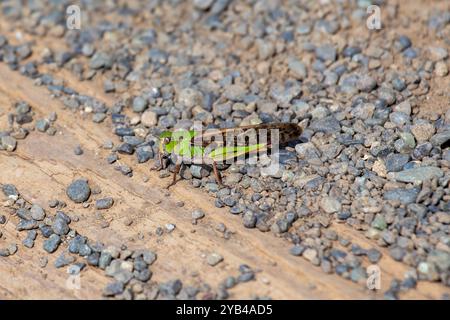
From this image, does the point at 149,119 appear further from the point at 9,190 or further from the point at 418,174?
the point at 418,174

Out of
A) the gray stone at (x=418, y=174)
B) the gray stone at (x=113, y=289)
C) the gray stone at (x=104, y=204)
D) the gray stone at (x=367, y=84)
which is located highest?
the gray stone at (x=367, y=84)

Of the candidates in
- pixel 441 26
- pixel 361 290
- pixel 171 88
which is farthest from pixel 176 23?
pixel 361 290

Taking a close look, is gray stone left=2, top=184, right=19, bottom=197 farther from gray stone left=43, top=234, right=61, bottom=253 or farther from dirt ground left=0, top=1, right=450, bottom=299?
gray stone left=43, top=234, right=61, bottom=253

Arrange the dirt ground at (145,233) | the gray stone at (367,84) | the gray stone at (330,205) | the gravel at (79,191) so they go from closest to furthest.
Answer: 1. the dirt ground at (145,233)
2. the gray stone at (330,205)
3. the gravel at (79,191)
4. the gray stone at (367,84)

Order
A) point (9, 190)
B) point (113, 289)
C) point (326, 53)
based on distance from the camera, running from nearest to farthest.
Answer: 1. point (113, 289)
2. point (9, 190)
3. point (326, 53)

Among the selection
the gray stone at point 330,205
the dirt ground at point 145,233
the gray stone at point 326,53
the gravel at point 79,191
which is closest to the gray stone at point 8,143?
the dirt ground at point 145,233

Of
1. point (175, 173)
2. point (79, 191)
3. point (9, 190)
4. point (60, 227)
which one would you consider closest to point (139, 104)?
point (175, 173)

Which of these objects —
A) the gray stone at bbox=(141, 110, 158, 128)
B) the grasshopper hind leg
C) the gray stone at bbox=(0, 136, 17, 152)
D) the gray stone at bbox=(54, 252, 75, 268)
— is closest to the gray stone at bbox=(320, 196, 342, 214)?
the grasshopper hind leg

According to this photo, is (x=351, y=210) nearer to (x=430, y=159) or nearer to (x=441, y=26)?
(x=430, y=159)

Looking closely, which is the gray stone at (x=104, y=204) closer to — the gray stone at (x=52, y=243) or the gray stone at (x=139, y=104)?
the gray stone at (x=52, y=243)
